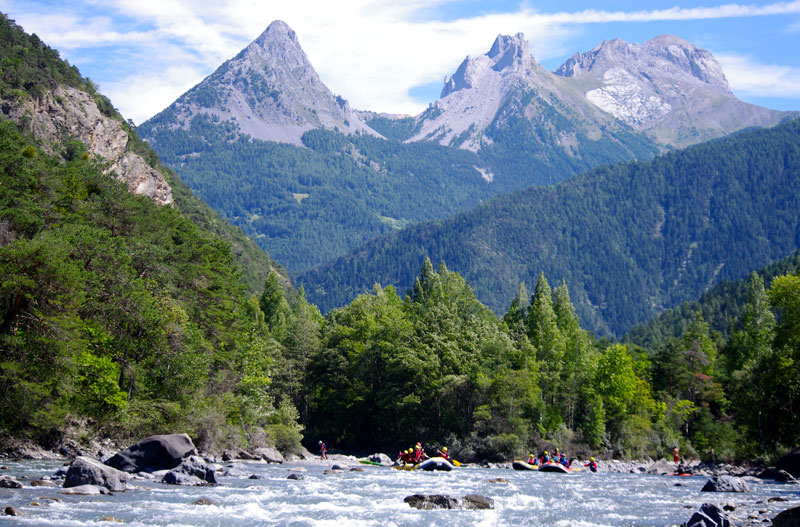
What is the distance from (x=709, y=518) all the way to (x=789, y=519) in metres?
2.96

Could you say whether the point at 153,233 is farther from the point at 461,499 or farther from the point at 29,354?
the point at 461,499

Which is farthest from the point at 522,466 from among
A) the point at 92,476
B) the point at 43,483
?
the point at 43,483

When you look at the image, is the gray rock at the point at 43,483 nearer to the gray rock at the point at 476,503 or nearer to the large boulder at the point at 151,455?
the large boulder at the point at 151,455

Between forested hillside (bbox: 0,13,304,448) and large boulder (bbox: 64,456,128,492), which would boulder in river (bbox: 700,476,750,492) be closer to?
large boulder (bbox: 64,456,128,492)

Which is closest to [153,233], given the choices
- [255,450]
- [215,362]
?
[215,362]

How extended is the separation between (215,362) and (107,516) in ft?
131

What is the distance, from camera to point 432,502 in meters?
35.8

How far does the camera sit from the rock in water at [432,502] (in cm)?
3541

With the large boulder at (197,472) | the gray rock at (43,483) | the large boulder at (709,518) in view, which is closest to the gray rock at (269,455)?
the large boulder at (197,472)

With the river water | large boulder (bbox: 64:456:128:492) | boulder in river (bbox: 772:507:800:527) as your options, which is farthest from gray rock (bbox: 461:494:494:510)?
large boulder (bbox: 64:456:128:492)

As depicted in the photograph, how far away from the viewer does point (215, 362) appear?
6762 cm

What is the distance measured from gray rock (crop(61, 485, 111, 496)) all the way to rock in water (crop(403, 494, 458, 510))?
46.7ft

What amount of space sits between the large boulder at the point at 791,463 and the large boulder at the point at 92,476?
147 feet

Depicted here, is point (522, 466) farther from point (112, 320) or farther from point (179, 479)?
point (112, 320)
